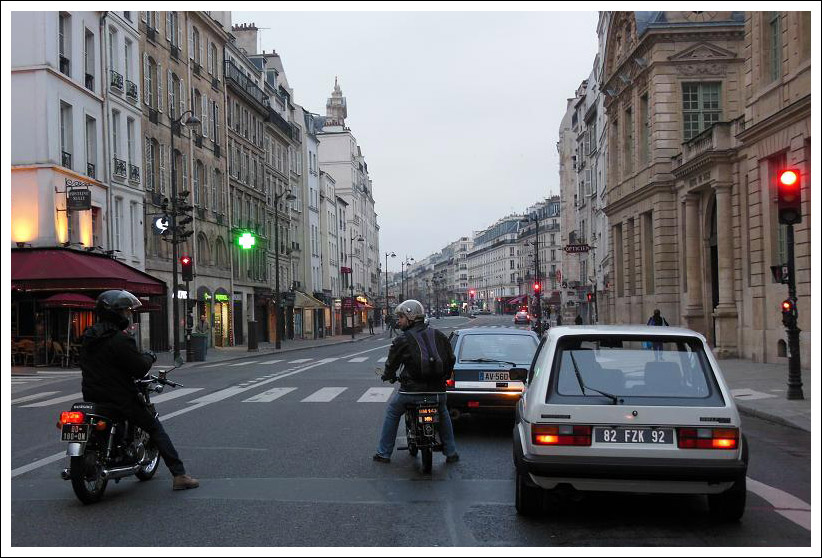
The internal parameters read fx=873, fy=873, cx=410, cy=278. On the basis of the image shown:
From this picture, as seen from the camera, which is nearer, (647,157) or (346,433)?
(346,433)

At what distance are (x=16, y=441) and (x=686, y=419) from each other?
30.1 feet

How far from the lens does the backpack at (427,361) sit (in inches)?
355

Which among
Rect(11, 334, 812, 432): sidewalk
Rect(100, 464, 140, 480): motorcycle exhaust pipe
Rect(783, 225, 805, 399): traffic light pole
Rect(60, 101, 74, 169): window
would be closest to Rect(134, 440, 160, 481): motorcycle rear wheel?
Rect(100, 464, 140, 480): motorcycle exhaust pipe

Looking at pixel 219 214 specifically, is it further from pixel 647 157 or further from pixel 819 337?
pixel 819 337

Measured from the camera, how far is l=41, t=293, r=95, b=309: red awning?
28.0 m

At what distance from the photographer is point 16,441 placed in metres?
11.7

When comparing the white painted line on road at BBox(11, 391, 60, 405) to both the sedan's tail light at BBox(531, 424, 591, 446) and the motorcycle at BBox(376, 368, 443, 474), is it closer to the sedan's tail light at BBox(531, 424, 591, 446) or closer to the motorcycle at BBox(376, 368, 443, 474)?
the motorcycle at BBox(376, 368, 443, 474)

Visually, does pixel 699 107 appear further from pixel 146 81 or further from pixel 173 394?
pixel 173 394

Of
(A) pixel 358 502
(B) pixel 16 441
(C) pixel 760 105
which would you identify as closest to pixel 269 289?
(C) pixel 760 105

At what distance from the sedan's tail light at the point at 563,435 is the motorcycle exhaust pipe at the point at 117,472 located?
371 cm

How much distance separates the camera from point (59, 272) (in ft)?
94.8

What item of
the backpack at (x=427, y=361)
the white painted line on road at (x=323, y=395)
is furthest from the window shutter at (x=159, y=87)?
the backpack at (x=427, y=361)

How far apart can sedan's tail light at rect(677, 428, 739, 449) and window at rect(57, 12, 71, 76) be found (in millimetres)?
30471

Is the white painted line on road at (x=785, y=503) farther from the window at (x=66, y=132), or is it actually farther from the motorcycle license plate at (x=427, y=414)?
the window at (x=66, y=132)
